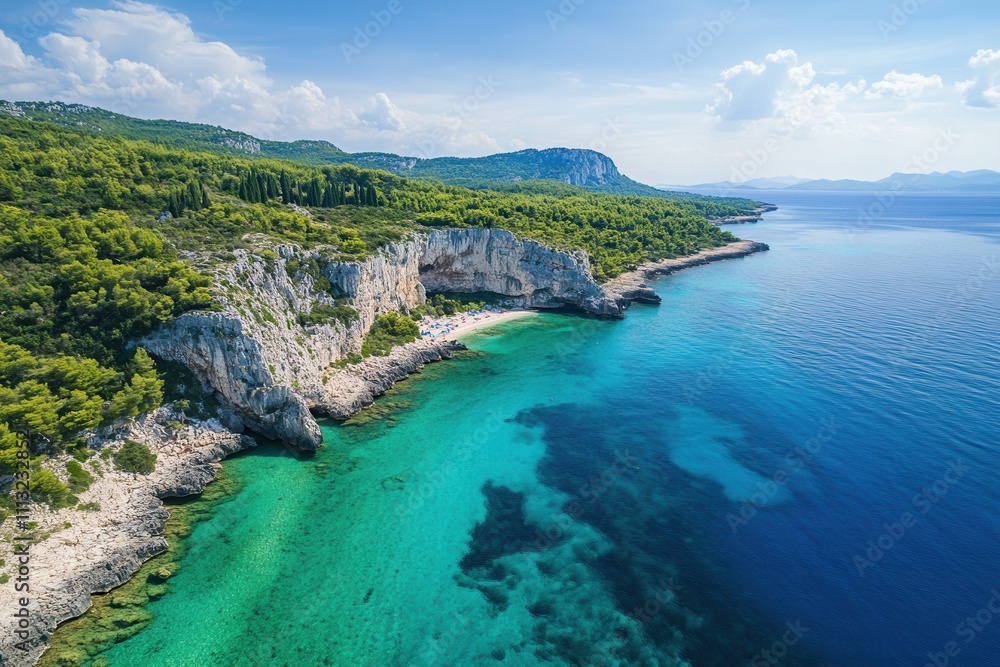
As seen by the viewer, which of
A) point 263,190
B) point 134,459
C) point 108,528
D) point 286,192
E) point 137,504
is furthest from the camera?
point 286,192

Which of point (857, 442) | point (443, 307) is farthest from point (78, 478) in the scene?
point (857, 442)

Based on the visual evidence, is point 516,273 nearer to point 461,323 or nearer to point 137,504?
point 461,323

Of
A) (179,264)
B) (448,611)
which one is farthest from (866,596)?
(179,264)

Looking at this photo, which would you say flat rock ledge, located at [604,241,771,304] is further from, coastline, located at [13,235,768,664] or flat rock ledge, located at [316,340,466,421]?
coastline, located at [13,235,768,664]

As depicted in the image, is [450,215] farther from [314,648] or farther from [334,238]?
[314,648]

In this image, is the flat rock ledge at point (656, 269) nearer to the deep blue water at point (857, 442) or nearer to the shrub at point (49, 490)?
the deep blue water at point (857, 442)

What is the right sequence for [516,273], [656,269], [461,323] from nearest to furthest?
[461,323] → [516,273] → [656,269]

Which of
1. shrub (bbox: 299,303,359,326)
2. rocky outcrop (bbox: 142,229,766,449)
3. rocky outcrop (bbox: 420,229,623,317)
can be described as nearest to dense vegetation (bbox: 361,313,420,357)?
rocky outcrop (bbox: 142,229,766,449)

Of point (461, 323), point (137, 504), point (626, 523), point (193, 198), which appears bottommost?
point (626, 523)
